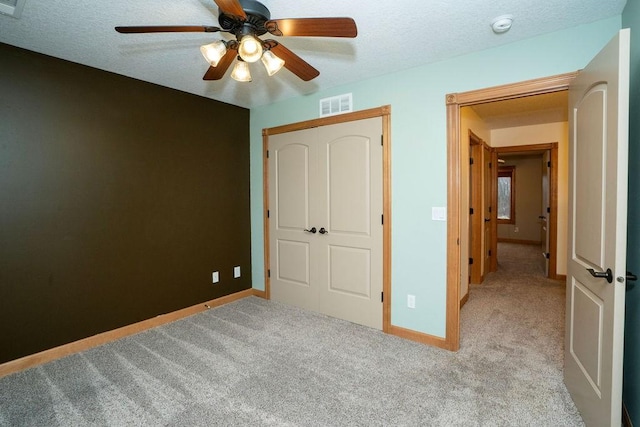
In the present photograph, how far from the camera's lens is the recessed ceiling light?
1931 mm

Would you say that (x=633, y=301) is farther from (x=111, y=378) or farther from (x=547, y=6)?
(x=111, y=378)

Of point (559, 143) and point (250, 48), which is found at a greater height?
point (559, 143)

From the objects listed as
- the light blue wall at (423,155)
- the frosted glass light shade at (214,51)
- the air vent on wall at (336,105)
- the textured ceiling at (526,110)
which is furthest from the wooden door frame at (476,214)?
the frosted glass light shade at (214,51)

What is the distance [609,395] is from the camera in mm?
1436

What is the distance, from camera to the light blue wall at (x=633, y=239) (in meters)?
1.57

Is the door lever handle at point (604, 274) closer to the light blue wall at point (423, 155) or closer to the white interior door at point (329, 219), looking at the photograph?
the light blue wall at point (423, 155)

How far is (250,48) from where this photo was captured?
1.54 meters

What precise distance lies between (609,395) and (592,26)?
2227 millimetres

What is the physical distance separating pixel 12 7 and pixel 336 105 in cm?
248

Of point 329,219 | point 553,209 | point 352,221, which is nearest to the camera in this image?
point 352,221

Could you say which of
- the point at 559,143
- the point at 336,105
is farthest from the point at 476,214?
the point at 336,105

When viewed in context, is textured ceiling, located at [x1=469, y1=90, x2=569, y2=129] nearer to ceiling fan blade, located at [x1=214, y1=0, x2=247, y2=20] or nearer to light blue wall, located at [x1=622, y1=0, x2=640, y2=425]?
light blue wall, located at [x1=622, y1=0, x2=640, y2=425]

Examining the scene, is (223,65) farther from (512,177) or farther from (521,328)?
(512,177)

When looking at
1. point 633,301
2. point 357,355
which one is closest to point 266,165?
point 357,355
